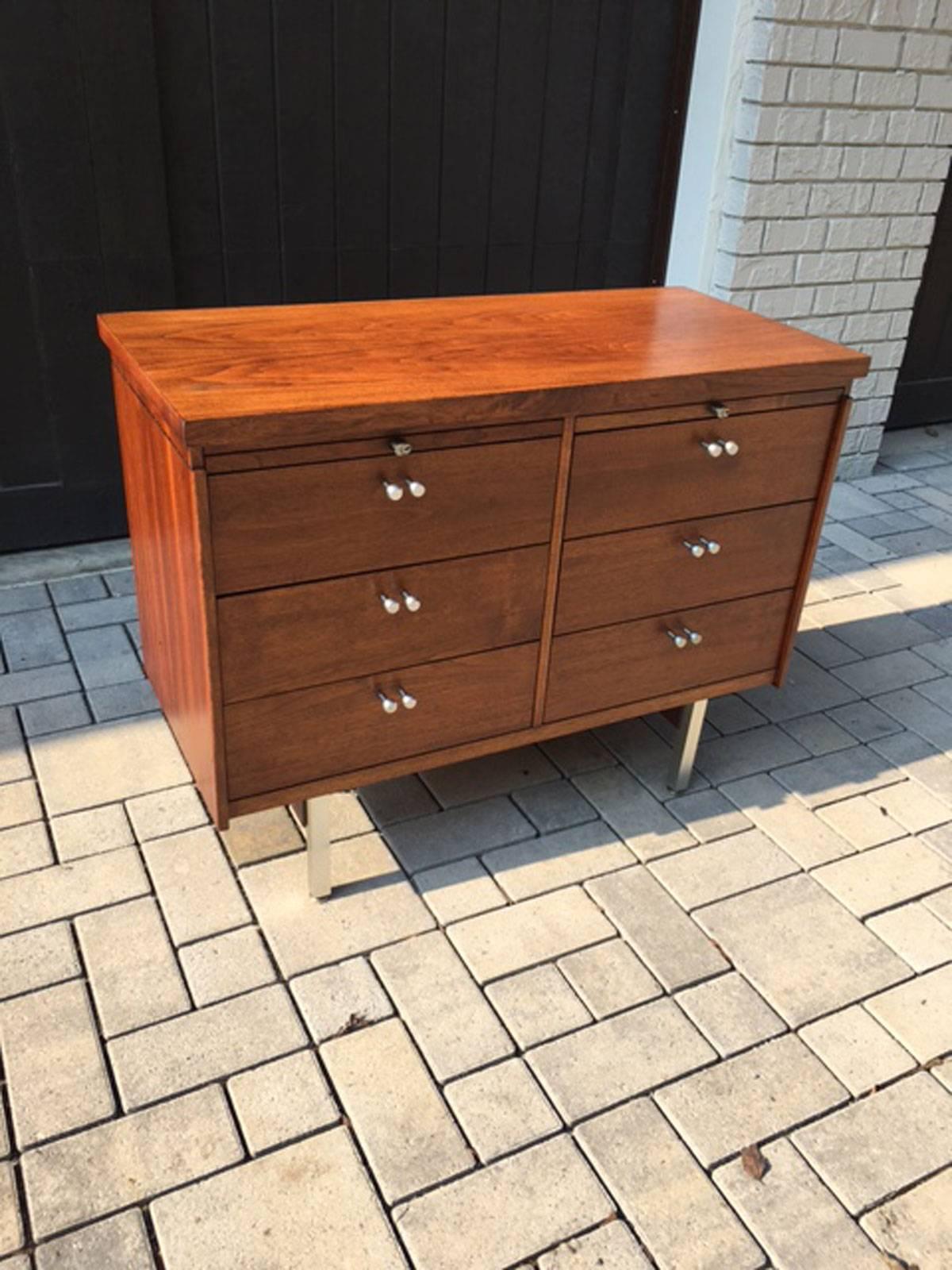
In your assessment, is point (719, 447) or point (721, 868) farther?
point (721, 868)

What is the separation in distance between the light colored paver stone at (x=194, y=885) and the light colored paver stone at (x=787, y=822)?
1.12m

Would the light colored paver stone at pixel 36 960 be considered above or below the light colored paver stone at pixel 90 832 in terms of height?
above

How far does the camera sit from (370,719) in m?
1.91

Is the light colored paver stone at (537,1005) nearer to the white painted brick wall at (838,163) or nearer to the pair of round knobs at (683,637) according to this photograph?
the pair of round knobs at (683,637)

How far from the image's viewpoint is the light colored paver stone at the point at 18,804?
2209 mm

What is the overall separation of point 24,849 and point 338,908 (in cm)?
64

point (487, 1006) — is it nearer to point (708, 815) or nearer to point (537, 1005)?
point (537, 1005)

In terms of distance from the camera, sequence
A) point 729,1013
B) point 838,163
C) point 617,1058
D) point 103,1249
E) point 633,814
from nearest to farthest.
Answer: point 103,1249 < point 617,1058 < point 729,1013 < point 633,814 < point 838,163

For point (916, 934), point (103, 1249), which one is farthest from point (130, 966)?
point (916, 934)

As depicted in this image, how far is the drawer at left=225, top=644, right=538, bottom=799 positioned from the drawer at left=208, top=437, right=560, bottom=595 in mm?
223

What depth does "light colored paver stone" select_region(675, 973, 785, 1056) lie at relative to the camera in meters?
1.83

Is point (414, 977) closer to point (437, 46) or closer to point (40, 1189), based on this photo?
point (40, 1189)

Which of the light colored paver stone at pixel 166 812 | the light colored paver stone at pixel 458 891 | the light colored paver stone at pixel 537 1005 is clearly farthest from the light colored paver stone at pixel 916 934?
the light colored paver stone at pixel 166 812

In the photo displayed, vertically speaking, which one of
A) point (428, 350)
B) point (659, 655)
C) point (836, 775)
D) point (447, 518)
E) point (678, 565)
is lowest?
point (836, 775)
